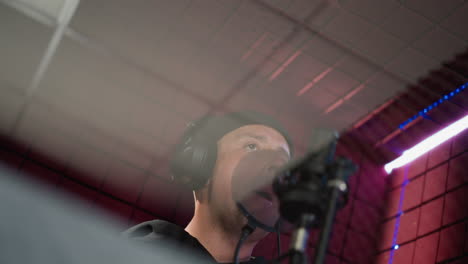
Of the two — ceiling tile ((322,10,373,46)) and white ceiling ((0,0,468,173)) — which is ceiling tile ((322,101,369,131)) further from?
ceiling tile ((322,10,373,46))

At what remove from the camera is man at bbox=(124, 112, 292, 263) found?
1.31 metres

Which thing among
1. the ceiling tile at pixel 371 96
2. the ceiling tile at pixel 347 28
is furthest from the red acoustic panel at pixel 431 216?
the ceiling tile at pixel 347 28

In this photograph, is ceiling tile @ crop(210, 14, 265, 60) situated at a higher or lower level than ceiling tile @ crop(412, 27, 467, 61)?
→ lower

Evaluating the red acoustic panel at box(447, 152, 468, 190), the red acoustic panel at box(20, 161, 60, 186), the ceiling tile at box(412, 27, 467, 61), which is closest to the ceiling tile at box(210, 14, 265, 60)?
the ceiling tile at box(412, 27, 467, 61)

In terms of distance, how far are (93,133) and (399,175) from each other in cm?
304

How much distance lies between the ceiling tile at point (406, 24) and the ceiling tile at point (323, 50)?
42 centimetres

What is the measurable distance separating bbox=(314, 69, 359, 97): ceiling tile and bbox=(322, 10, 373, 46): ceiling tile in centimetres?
40

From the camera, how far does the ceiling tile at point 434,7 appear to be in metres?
3.66

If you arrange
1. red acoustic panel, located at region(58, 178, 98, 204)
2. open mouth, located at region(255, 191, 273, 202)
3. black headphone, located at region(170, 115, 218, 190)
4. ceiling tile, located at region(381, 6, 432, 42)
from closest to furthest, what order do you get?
open mouth, located at region(255, 191, 273, 202)
black headphone, located at region(170, 115, 218, 190)
ceiling tile, located at region(381, 6, 432, 42)
red acoustic panel, located at region(58, 178, 98, 204)

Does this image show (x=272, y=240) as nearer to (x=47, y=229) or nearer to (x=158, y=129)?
(x=158, y=129)

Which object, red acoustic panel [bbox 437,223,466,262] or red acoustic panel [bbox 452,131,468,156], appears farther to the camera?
red acoustic panel [bbox 452,131,468,156]

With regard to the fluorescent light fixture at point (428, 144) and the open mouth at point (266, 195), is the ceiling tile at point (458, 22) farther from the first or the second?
the open mouth at point (266, 195)

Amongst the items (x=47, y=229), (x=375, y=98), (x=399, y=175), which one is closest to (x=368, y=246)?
(x=399, y=175)

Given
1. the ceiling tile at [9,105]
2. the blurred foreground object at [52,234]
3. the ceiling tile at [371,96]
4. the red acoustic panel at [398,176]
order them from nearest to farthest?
the blurred foreground object at [52,234], the ceiling tile at [371,96], the ceiling tile at [9,105], the red acoustic panel at [398,176]
